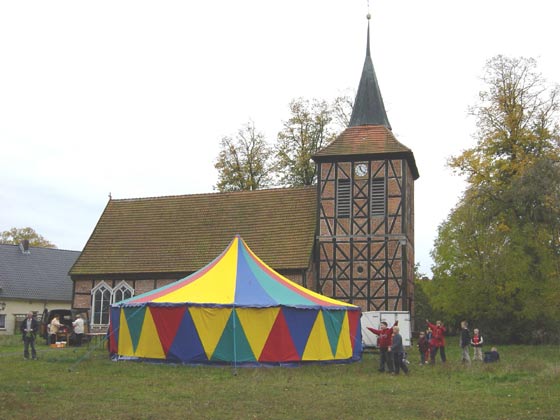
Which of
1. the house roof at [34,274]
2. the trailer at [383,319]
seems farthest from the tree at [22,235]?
the trailer at [383,319]

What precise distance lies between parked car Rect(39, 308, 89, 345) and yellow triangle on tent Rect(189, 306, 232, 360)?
26.8ft

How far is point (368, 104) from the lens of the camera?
27.5 m

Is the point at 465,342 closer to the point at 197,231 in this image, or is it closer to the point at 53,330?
Result: the point at 197,231

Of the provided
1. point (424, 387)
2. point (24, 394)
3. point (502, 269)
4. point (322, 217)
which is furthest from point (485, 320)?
point (24, 394)

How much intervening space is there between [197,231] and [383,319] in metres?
8.68

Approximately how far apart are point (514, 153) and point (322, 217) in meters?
9.08

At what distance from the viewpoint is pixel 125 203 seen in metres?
30.4

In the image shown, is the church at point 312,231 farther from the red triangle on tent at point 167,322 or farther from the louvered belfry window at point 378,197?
the red triangle on tent at point 167,322

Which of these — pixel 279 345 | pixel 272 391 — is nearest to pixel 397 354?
pixel 279 345

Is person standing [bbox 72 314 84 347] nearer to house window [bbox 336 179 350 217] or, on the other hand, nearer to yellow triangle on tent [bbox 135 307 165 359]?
yellow triangle on tent [bbox 135 307 165 359]

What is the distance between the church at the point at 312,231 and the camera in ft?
81.1

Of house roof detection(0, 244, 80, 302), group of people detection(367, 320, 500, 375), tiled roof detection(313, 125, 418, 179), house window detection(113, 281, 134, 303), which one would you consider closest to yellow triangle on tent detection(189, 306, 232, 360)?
group of people detection(367, 320, 500, 375)

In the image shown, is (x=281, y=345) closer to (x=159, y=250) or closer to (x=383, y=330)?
(x=383, y=330)

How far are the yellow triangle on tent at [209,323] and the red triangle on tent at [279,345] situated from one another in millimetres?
1152
